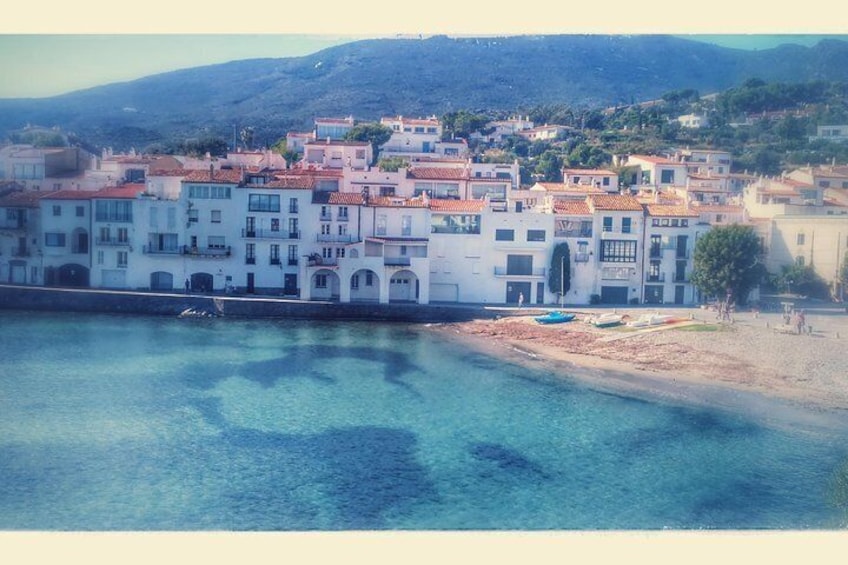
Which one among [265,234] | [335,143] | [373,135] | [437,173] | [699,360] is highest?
[373,135]

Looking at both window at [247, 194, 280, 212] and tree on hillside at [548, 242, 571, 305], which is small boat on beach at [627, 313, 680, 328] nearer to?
tree on hillside at [548, 242, 571, 305]

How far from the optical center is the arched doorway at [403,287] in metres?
13.4

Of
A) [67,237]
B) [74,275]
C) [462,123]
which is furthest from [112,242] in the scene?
[462,123]

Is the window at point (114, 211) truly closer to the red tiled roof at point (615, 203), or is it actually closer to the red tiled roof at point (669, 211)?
the red tiled roof at point (615, 203)

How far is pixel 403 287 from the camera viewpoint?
44.3 ft

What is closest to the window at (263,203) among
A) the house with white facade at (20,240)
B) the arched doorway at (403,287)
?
the arched doorway at (403,287)

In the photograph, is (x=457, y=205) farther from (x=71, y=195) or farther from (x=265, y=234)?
(x=71, y=195)

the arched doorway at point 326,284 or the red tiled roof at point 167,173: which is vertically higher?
the red tiled roof at point 167,173

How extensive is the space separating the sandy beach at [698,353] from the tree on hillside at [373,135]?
4858mm

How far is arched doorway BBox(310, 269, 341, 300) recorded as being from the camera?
44.0ft

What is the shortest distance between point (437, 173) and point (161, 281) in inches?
200

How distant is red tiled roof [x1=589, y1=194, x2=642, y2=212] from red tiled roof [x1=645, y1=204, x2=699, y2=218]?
0.21 m

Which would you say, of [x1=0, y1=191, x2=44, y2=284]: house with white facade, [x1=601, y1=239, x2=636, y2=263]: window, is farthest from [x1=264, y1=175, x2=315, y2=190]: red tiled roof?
[x1=601, y1=239, x2=636, y2=263]: window

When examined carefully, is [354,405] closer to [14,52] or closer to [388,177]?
[14,52]
